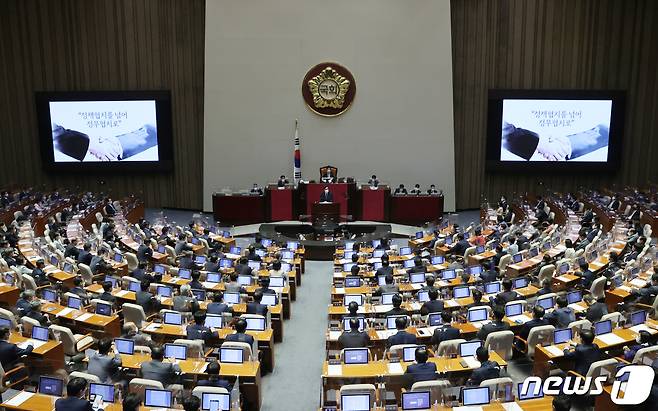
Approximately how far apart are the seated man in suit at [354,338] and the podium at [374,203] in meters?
14.3

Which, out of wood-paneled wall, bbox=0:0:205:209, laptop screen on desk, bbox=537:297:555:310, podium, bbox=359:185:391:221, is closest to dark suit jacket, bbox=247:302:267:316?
laptop screen on desk, bbox=537:297:555:310

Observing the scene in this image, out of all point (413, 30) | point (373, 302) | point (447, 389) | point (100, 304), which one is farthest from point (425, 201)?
point (447, 389)

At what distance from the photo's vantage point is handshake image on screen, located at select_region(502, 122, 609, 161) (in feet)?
84.6

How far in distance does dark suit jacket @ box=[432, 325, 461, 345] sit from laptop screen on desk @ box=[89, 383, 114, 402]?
16.5ft

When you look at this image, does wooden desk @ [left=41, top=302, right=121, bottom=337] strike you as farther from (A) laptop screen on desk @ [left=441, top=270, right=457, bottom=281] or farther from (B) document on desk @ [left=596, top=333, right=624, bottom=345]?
(B) document on desk @ [left=596, top=333, right=624, bottom=345]

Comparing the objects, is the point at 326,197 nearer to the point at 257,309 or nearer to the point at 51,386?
the point at 257,309

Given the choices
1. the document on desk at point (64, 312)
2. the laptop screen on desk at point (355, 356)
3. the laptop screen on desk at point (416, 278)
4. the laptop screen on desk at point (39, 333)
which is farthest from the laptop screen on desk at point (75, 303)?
the laptop screen on desk at point (416, 278)

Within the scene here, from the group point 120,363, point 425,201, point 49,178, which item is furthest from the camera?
point 49,178

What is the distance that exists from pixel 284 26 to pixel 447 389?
66.3 feet

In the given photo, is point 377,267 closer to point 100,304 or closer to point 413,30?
point 100,304

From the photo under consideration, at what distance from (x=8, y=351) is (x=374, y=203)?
16399 mm

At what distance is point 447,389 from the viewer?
7676 mm

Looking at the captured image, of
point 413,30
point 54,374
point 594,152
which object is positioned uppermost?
point 413,30

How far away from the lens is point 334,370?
875cm
